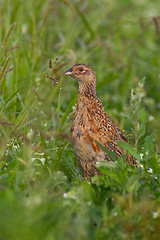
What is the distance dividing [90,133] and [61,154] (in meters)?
0.29

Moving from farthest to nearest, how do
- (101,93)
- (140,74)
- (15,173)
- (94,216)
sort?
(140,74)
(101,93)
(15,173)
(94,216)

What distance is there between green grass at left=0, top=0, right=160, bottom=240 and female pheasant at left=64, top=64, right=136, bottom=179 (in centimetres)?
13

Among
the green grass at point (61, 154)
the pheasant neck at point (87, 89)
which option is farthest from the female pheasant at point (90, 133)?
the green grass at point (61, 154)

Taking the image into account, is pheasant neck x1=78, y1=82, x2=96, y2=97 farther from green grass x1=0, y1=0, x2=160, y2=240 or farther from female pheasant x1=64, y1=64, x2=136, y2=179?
green grass x1=0, y1=0, x2=160, y2=240

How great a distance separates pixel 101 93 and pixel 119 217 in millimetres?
3924

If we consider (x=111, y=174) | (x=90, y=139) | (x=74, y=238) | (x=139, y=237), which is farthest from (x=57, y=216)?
(x=90, y=139)

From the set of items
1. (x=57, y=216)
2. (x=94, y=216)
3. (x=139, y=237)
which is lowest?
(x=139, y=237)

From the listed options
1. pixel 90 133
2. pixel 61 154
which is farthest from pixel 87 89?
pixel 61 154

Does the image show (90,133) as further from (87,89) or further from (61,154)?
(87,89)

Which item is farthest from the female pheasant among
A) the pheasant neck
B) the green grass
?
the green grass

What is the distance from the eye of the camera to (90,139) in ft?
12.1

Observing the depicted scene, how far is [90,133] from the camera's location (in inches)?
146

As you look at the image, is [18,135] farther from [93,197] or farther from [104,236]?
[104,236]

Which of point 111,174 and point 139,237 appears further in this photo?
point 111,174
